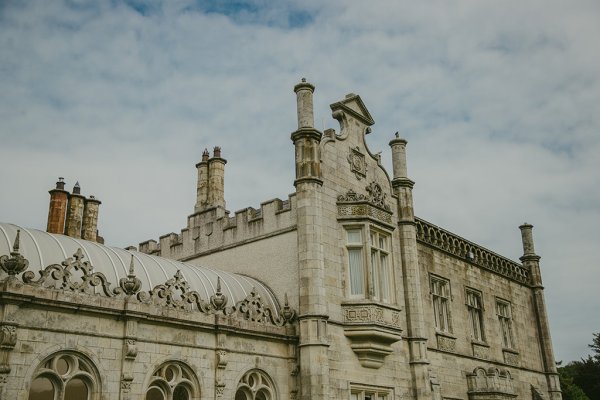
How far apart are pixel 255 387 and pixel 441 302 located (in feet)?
32.9

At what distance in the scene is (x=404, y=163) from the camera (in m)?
23.0

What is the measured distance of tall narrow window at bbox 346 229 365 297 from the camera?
1884 cm

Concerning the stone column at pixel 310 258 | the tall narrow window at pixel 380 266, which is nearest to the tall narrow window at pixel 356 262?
the tall narrow window at pixel 380 266

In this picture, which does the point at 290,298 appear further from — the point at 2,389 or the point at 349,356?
the point at 2,389

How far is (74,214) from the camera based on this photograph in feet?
68.4

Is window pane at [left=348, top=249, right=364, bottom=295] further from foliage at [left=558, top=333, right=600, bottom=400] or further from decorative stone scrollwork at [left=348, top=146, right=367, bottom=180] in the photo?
foliage at [left=558, top=333, right=600, bottom=400]

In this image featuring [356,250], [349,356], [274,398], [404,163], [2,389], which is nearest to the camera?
[2,389]

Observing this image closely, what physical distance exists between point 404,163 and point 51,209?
12442mm

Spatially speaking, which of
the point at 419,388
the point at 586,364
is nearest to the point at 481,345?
the point at 419,388

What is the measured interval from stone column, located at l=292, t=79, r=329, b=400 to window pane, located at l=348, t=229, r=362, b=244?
1495 mm

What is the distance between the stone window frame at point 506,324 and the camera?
87.9 ft

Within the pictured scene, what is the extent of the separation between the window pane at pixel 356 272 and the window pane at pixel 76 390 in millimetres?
8617

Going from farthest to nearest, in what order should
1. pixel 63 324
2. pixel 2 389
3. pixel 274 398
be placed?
pixel 274 398, pixel 63 324, pixel 2 389

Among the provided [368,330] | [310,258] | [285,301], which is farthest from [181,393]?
[368,330]
